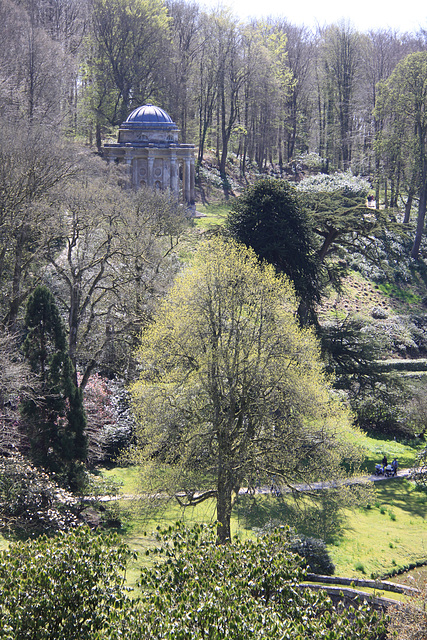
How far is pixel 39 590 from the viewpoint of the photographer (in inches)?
367

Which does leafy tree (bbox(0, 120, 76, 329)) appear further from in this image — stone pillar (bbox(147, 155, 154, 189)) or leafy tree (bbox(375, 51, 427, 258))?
leafy tree (bbox(375, 51, 427, 258))

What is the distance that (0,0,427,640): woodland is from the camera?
378 inches

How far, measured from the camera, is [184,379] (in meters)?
18.3

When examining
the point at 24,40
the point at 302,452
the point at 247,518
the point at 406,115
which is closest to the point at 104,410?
the point at 247,518

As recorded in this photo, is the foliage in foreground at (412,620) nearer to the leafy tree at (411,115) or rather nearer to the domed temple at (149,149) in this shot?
the domed temple at (149,149)

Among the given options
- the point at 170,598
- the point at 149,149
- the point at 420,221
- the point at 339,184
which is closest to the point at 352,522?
the point at 170,598

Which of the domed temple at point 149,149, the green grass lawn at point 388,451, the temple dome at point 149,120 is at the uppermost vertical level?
the temple dome at point 149,120

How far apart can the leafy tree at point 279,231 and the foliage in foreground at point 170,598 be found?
62.6ft

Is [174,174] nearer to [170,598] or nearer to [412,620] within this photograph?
[412,620]

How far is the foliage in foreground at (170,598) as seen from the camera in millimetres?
8617

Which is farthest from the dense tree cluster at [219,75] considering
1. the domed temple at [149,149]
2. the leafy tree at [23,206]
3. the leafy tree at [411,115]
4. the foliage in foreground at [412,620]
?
the foliage in foreground at [412,620]

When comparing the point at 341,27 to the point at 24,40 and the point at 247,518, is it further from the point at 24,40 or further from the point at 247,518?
the point at 247,518

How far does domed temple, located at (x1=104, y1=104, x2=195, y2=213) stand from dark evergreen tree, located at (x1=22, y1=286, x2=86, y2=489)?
103 ft

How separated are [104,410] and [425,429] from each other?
50.2 ft
